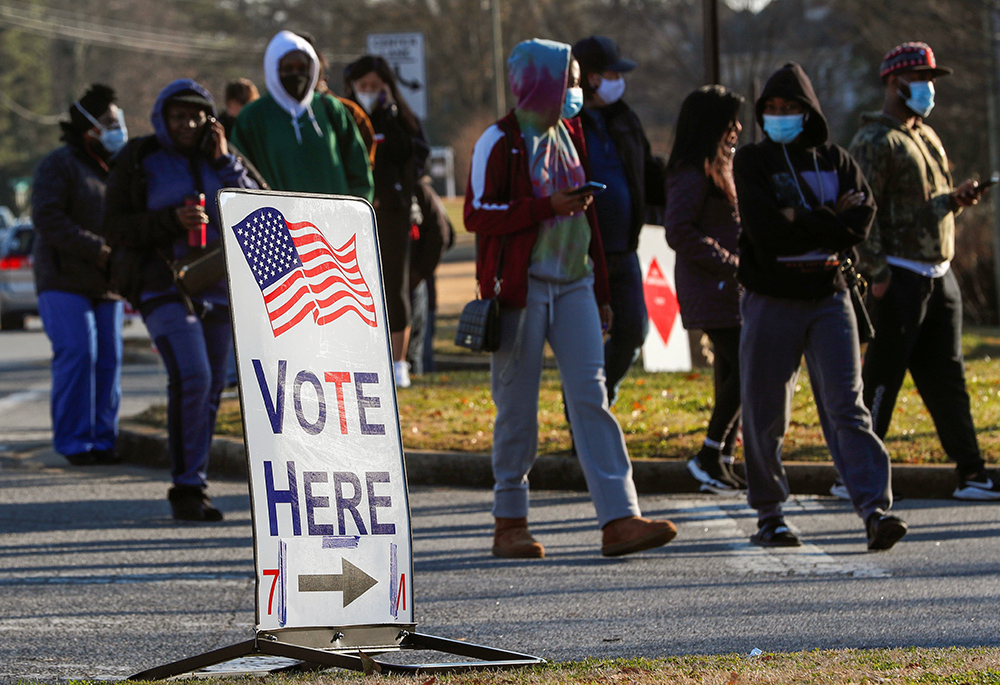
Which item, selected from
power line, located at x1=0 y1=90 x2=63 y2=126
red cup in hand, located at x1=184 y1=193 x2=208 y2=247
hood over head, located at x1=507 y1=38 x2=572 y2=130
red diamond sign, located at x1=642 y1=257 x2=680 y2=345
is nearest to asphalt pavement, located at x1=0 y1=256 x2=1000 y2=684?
red cup in hand, located at x1=184 y1=193 x2=208 y2=247

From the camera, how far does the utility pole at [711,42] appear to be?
8.77 metres

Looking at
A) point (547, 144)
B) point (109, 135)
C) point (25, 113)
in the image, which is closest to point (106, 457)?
point (109, 135)

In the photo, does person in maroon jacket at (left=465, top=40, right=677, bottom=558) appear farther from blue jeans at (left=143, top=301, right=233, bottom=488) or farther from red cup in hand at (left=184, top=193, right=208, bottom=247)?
blue jeans at (left=143, top=301, right=233, bottom=488)

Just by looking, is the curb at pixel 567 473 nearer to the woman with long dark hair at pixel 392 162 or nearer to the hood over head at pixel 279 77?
the woman with long dark hair at pixel 392 162

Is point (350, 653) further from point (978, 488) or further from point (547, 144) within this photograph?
point (978, 488)

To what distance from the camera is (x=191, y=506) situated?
23.6ft

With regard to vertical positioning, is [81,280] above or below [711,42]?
below

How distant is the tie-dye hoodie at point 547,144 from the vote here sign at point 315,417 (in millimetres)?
1912

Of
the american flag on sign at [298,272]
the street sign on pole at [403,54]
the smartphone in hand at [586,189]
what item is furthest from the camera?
the street sign on pole at [403,54]

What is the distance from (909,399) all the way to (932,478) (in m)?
2.53

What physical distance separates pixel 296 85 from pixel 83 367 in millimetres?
2553

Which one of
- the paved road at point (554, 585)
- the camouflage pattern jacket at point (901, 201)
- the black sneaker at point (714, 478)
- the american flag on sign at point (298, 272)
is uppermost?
the camouflage pattern jacket at point (901, 201)

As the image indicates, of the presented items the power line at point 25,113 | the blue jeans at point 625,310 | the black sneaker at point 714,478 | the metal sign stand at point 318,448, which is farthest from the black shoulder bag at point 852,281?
the power line at point 25,113

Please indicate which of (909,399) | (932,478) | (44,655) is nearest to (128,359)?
(909,399)
